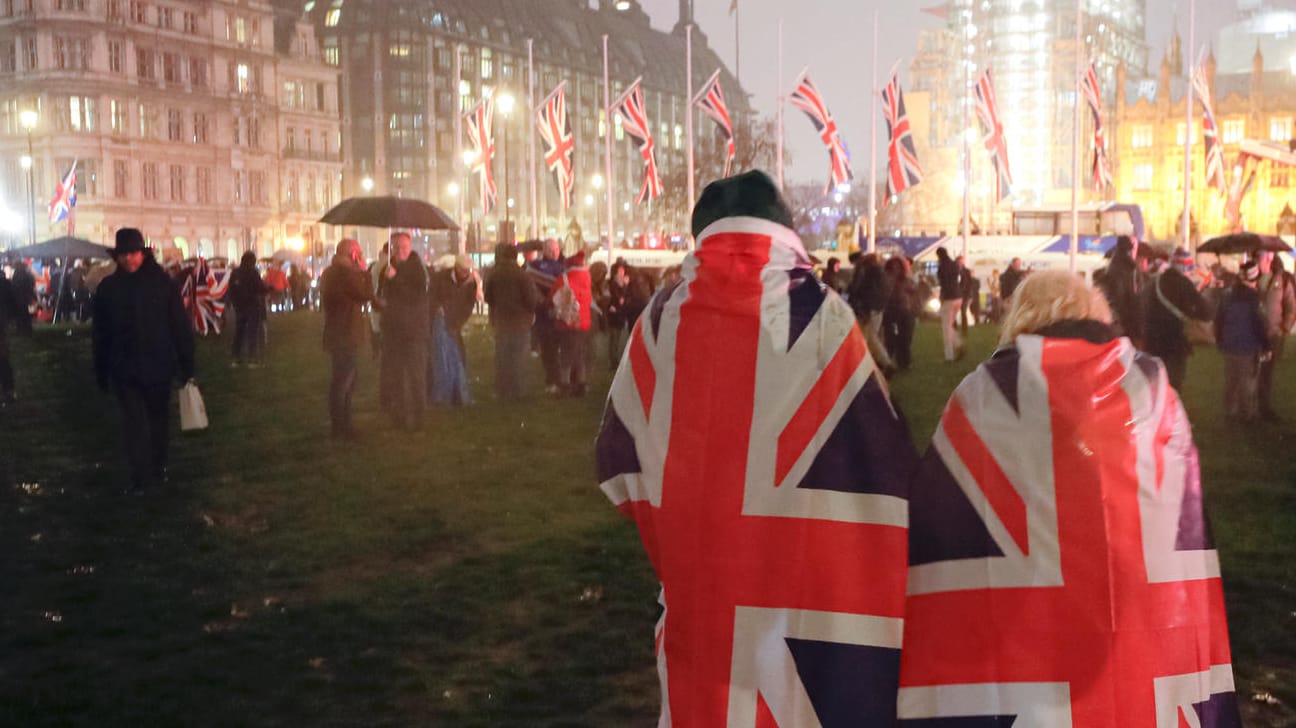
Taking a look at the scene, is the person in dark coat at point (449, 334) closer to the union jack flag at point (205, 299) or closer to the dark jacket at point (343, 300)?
the dark jacket at point (343, 300)

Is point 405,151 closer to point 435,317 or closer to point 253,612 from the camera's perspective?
point 435,317

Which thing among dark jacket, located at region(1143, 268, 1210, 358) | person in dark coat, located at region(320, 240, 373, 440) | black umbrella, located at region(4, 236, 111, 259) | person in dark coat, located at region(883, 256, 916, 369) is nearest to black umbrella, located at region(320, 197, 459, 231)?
person in dark coat, located at region(320, 240, 373, 440)

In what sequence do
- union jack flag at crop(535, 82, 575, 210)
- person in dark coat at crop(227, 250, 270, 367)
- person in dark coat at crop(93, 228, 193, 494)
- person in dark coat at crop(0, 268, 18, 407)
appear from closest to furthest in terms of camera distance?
person in dark coat at crop(93, 228, 193, 494) < person in dark coat at crop(0, 268, 18, 407) < person in dark coat at crop(227, 250, 270, 367) < union jack flag at crop(535, 82, 575, 210)

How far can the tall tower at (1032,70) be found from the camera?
279 feet

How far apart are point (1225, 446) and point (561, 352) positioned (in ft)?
24.7

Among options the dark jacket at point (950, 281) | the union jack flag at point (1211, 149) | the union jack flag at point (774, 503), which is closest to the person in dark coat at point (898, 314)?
the dark jacket at point (950, 281)

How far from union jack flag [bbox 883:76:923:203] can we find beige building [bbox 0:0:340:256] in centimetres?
5183

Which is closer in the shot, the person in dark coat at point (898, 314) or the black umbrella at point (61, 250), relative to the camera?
the person in dark coat at point (898, 314)

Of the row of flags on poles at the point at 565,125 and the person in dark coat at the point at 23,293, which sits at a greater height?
the row of flags on poles at the point at 565,125

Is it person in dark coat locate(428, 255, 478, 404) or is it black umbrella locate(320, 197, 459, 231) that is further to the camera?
black umbrella locate(320, 197, 459, 231)

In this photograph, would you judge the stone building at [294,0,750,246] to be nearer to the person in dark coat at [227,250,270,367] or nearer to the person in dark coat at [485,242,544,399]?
the person in dark coat at [227,250,270,367]

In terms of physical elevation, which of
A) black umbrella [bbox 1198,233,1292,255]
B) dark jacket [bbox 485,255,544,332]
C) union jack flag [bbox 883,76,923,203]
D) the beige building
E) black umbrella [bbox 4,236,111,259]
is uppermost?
the beige building

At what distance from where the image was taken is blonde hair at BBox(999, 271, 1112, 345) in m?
3.03

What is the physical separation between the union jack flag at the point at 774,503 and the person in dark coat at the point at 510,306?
11088 mm
